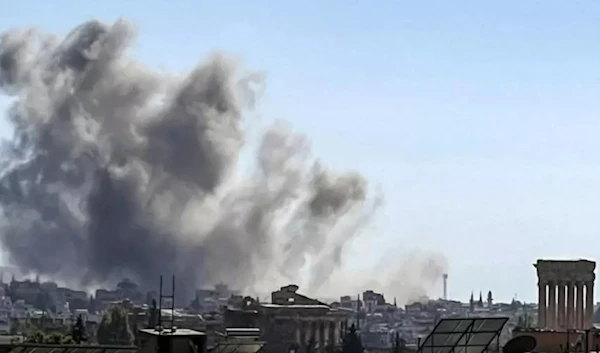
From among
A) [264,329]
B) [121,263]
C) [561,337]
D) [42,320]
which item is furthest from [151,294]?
[561,337]

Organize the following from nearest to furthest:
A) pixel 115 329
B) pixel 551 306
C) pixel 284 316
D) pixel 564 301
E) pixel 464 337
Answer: pixel 464 337 < pixel 564 301 < pixel 551 306 < pixel 115 329 < pixel 284 316

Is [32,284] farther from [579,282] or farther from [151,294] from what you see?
[579,282]

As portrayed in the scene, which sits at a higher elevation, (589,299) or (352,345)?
(589,299)

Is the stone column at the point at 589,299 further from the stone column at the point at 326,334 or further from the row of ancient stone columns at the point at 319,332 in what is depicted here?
the stone column at the point at 326,334

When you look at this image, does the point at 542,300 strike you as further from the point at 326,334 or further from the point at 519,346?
the point at 519,346

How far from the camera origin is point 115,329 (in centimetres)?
9200

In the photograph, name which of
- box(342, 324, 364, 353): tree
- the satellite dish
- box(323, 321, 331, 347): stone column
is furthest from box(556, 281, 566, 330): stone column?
the satellite dish

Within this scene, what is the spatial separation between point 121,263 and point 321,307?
46.8 meters

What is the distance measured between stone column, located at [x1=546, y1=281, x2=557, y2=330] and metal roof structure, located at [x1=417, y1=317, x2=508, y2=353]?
48092mm

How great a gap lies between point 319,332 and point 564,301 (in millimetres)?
36883

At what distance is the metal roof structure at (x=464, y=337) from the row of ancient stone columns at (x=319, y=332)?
7949cm

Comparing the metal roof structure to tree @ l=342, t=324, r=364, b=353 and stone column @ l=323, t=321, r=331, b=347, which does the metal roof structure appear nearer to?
tree @ l=342, t=324, r=364, b=353

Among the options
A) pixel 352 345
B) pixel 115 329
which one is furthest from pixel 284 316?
pixel 352 345

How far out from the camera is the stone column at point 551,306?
68.4 meters
